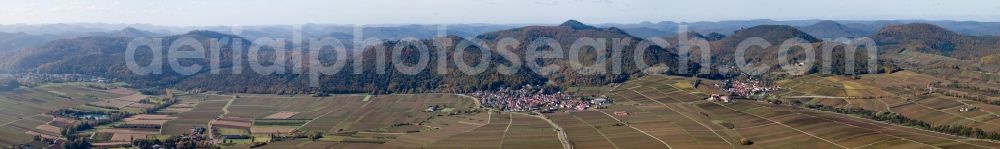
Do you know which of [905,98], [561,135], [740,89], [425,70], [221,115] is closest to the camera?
[561,135]

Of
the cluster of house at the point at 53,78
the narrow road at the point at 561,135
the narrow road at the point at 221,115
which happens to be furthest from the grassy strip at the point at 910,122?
the cluster of house at the point at 53,78

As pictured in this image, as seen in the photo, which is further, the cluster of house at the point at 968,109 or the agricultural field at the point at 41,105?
the cluster of house at the point at 968,109

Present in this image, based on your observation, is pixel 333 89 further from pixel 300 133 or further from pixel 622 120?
pixel 622 120

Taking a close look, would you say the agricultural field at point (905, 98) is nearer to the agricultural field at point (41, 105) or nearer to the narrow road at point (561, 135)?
the narrow road at point (561, 135)

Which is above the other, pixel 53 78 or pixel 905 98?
pixel 905 98

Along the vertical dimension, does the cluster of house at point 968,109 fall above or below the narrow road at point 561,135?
above

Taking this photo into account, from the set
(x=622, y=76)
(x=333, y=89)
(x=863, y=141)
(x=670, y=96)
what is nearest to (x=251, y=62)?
(x=333, y=89)

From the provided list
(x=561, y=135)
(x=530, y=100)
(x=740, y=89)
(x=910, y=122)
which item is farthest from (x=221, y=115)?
(x=910, y=122)

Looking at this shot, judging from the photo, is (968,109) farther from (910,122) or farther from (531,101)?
(531,101)
